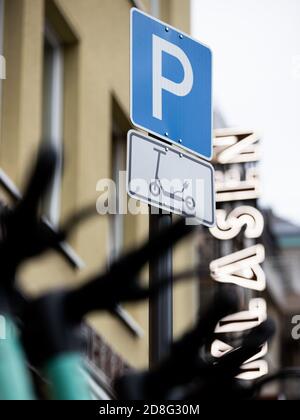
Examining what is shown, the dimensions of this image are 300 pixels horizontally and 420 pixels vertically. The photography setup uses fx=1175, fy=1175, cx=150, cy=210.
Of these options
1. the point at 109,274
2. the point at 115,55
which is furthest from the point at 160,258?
the point at 115,55

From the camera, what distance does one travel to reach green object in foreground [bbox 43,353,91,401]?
21.6 inches

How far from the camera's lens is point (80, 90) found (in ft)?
15.8

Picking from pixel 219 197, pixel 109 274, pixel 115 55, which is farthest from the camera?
pixel 219 197

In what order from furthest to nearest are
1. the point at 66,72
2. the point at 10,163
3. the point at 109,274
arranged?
the point at 66,72
the point at 10,163
the point at 109,274

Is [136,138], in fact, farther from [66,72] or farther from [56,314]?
[66,72]

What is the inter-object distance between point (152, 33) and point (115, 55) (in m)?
3.14

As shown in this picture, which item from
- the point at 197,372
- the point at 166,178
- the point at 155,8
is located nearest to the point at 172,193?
the point at 166,178

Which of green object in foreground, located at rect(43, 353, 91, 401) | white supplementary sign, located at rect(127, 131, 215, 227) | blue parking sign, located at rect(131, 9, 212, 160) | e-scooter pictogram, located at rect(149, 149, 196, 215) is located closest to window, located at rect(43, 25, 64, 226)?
blue parking sign, located at rect(131, 9, 212, 160)

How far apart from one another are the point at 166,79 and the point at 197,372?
1.63 meters

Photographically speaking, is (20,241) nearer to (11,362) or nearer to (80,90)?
(11,362)

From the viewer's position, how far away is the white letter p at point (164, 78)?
2.13m

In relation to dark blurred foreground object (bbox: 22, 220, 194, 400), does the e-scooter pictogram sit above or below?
above

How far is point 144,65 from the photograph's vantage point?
219cm

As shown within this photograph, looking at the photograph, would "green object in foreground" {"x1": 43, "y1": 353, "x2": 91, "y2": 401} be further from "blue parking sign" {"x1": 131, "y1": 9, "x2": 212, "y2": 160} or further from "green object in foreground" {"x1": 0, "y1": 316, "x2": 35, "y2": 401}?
"blue parking sign" {"x1": 131, "y1": 9, "x2": 212, "y2": 160}
